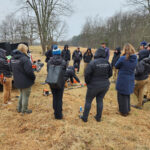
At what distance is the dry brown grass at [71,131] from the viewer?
2.44m

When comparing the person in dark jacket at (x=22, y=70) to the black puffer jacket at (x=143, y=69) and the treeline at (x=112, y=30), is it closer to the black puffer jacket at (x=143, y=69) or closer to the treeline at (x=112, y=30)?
the black puffer jacket at (x=143, y=69)

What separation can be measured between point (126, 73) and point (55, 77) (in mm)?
1906

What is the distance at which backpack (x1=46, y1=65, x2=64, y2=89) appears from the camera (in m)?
2.63

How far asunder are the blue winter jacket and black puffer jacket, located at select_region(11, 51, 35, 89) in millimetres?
2325

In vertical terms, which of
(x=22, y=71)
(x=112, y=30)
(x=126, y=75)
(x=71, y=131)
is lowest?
(x=71, y=131)

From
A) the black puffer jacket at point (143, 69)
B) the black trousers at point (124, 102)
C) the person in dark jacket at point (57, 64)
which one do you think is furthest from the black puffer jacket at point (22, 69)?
the black puffer jacket at point (143, 69)

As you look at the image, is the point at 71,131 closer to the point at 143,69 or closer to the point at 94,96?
the point at 94,96

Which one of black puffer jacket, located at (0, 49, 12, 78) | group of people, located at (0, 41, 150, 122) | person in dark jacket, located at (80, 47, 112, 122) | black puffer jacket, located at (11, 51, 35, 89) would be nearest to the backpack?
group of people, located at (0, 41, 150, 122)

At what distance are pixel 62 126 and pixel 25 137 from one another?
83 cm

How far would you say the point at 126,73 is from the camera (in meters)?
3.29

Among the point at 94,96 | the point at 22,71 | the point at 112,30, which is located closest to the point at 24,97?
the point at 22,71

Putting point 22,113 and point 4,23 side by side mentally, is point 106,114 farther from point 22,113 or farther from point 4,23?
point 4,23

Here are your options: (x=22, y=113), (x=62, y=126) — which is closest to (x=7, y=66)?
(x=22, y=113)

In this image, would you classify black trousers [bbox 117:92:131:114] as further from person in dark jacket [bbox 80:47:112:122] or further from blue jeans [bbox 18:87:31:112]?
blue jeans [bbox 18:87:31:112]
